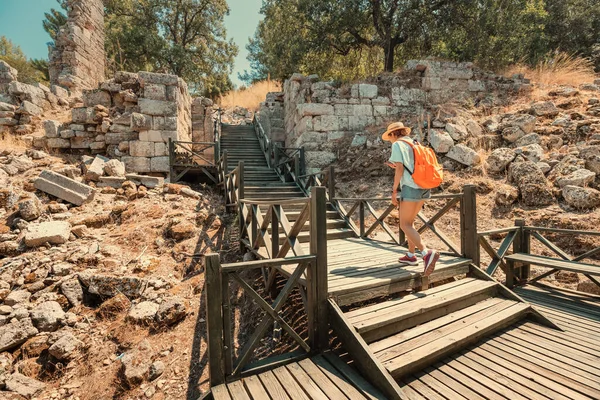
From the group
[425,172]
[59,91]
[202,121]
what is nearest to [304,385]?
[425,172]

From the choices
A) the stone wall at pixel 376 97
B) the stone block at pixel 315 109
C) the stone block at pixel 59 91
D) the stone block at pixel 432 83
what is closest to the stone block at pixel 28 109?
the stone block at pixel 59 91

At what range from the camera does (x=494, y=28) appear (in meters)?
9.84

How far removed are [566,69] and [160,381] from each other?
13.5 meters

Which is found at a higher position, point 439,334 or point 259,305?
point 259,305

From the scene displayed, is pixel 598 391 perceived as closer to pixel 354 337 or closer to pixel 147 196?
pixel 354 337

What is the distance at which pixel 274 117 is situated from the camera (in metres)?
11.9

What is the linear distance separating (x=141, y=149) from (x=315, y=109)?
16.7ft

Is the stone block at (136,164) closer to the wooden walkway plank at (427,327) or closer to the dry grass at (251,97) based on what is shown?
the wooden walkway plank at (427,327)

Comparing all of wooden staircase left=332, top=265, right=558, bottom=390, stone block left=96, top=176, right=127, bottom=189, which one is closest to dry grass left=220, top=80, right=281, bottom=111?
stone block left=96, top=176, right=127, bottom=189

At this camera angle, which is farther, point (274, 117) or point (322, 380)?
point (274, 117)

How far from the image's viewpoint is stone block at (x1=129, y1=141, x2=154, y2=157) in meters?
7.91

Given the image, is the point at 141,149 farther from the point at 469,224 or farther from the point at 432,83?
the point at 432,83

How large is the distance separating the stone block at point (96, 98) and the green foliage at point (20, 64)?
11.4 m

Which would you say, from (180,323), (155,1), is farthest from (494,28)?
(155,1)
